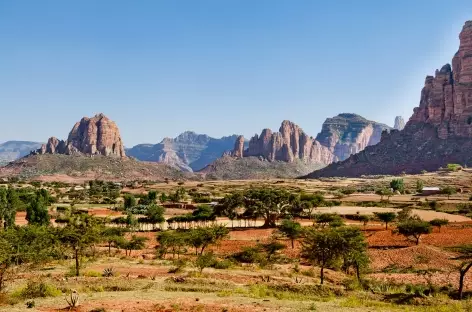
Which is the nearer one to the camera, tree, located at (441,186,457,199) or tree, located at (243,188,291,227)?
tree, located at (243,188,291,227)

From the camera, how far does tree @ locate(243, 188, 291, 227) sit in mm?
76750

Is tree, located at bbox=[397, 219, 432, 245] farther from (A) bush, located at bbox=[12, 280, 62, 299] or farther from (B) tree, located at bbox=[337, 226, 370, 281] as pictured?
(A) bush, located at bbox=[12, 280, 62, 299]

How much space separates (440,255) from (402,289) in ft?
56.0

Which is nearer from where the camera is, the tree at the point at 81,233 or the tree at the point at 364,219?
the tree at the point at 81,233

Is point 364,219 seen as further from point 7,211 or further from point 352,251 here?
point 7,211

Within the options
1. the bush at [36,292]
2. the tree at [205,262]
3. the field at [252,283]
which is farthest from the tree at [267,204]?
the bush at [36,292]

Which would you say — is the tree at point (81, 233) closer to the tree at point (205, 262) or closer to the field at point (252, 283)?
the field at point (252, 283)

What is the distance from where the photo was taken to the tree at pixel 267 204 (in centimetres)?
7675

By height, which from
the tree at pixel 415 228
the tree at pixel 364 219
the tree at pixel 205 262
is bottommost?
the tree at pixel 364 219

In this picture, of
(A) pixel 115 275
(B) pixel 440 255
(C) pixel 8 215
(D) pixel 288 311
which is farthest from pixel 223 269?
(C) pixel 8 215

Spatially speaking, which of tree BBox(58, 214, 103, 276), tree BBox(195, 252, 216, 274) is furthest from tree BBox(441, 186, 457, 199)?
tree BBox(58, 214, 103, 276)

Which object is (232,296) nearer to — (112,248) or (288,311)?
(288,311)

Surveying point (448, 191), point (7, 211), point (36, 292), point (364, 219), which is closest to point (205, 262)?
point (36, 292)

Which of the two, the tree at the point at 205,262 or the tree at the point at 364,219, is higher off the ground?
the tree at the point at 205,262
